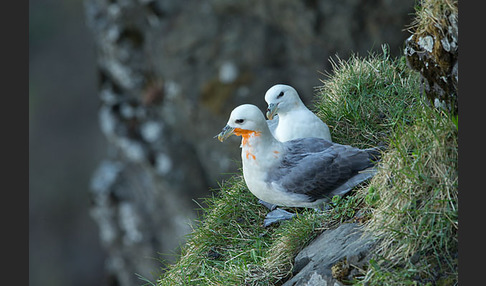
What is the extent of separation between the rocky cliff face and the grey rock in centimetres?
749

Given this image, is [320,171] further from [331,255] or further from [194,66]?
[194,66]

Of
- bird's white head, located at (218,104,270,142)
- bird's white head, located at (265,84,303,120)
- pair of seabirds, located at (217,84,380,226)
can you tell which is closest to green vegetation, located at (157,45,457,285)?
pair of seabirds, located at (217,84,380,226)

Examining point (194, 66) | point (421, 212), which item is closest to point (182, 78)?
point (194, 66)

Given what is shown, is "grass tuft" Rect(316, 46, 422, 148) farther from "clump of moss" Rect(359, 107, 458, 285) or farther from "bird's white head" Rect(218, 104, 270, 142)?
"clump of moss" Rect(359, 107, 458, 285)

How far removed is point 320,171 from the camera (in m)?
5.75

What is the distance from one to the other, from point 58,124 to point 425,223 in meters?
18.2

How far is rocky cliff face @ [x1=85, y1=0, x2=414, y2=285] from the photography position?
1282cm

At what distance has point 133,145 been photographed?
44.2 ft

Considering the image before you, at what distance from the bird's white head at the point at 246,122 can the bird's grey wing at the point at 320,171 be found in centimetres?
39

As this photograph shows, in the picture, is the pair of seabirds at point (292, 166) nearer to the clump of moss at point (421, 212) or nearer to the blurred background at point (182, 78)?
the clump of moss at point (421, 212)

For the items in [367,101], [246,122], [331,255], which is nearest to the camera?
[331,255]

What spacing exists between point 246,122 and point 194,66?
25.0ft

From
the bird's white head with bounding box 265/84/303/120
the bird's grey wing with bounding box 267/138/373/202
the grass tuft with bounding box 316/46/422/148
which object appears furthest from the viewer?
the grass tuft with bounding box 316/46/422/148

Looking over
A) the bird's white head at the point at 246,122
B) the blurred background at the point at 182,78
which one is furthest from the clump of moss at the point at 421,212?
the blurred background at the point at 182,78
